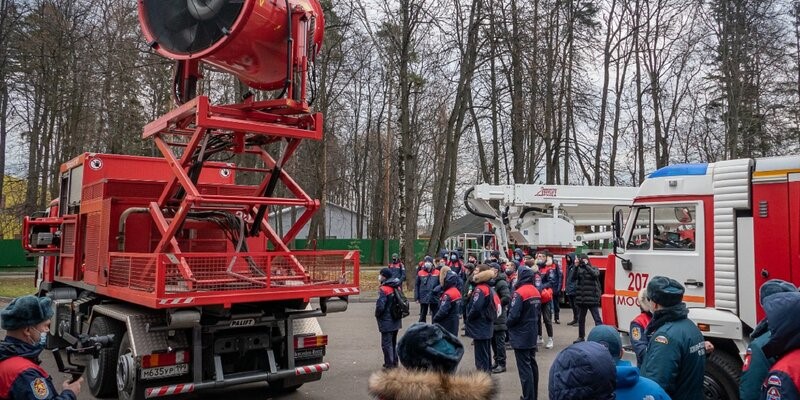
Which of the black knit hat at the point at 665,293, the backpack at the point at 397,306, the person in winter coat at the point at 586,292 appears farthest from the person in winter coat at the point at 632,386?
the person in winter coat at the point at 586,292

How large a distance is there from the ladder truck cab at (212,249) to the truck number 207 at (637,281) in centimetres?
355

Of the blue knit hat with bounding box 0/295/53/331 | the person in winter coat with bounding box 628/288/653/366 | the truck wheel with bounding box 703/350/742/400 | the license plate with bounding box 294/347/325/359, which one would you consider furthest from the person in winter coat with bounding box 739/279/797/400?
the license plate with bounding box 294/347/325/359

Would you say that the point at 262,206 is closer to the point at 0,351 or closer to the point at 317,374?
the point at 317,374

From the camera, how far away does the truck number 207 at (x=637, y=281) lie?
24.6ft

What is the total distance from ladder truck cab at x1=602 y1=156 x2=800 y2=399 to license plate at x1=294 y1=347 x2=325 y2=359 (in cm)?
383

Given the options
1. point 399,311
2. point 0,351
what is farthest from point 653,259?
point 0,351

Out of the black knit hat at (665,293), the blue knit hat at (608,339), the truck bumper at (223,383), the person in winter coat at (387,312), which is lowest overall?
the truck bumper at (223,383)

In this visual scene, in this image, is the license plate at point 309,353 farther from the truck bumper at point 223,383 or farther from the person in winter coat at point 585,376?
the person in winter coat at point 585,376

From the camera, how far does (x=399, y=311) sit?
8750 mm

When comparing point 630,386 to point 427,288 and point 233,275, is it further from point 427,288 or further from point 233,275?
point 427,288

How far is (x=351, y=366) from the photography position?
9.34 metres

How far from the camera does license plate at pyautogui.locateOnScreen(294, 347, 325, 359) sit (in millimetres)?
7330

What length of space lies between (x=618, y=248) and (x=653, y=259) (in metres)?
0.51

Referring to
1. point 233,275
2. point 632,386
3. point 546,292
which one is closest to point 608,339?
point 632,386
